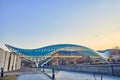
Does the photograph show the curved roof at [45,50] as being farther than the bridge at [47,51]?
Yes

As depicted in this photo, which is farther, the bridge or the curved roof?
the curved roof

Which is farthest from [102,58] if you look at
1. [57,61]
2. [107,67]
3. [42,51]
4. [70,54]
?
[107,67]

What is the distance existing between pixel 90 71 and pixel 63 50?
72.1 metres

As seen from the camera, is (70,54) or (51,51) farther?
(70,54)

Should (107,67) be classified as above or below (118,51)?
below

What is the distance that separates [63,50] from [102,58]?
87.9 ft

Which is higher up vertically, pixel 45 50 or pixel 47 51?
pixel 45 50

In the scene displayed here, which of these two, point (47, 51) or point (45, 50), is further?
point (45, 50)

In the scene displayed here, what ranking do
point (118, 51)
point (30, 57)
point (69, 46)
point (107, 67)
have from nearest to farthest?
point (107, 67) < point (30, 57) < point (69, 46) < point (118, 51)

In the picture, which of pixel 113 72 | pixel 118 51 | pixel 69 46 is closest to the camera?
pixel 113 72

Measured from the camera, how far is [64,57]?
13738 centimetres

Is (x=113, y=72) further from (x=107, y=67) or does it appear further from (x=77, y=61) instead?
(x=77, y=61)

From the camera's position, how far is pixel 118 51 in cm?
16288

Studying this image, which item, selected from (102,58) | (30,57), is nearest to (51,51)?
(30,57)
